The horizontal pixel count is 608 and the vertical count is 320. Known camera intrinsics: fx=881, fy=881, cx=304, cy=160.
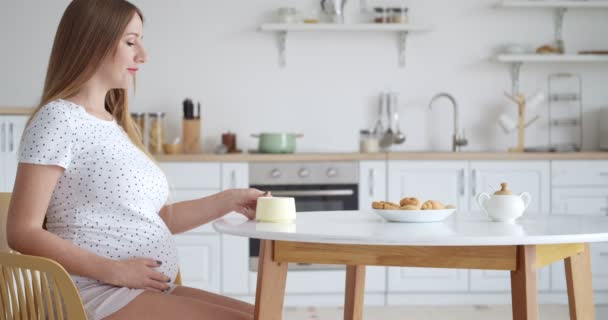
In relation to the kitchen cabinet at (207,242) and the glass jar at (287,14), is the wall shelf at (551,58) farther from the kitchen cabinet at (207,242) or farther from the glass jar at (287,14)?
the kitchen cabinet at (207,242)

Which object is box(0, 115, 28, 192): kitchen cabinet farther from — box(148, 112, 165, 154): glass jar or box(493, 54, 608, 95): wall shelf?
box(493, 54, 608, 95): wall shelf

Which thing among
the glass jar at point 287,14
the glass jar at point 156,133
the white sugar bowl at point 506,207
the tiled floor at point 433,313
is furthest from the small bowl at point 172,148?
the white sugar bowl at point 506,207

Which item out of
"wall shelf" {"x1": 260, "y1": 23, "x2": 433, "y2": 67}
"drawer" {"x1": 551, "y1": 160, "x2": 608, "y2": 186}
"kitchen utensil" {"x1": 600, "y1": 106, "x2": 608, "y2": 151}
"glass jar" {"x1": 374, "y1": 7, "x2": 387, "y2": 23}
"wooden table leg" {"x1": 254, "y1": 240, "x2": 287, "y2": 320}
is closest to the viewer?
"wooden table leg" {"x1": 254, "y1": 240, "x2": 287, "y2": 320}

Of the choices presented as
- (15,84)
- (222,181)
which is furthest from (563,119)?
(15,84)

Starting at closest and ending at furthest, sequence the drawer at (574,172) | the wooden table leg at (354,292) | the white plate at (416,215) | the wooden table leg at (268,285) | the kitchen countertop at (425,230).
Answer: the kitchen countertop at (425,230)
the wooden table leg at (268,285)
the white plate at (416,215)
the wooden table leg at (354,292)
the drawer at (574,172)

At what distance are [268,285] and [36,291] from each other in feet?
1.61

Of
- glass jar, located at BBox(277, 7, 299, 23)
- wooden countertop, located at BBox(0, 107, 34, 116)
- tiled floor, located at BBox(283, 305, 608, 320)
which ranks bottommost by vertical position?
tiled floor, located at BBox(283, 305, 608, 320)

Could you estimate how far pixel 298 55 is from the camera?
5.19m

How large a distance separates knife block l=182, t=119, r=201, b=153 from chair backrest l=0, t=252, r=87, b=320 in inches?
129

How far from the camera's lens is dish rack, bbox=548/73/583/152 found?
528 centimetres

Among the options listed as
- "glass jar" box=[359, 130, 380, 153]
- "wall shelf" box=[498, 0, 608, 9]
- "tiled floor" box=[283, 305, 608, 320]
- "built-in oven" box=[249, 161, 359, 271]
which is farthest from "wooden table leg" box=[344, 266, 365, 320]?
"wall shelf" box=[498, 0, 608, 9]

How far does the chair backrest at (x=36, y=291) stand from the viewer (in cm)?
153

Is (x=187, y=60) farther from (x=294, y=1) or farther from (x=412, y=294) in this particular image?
(x=412, y=294)

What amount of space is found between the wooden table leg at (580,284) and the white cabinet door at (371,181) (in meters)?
2.50
